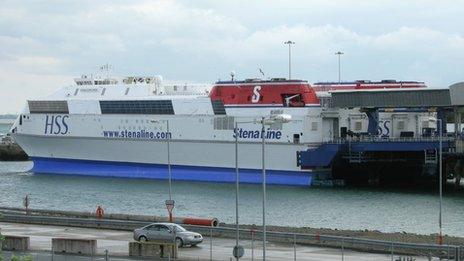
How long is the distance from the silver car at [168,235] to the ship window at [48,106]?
51.9 meters

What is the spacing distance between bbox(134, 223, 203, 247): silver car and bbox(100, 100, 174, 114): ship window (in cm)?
4528

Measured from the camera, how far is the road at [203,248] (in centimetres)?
3306

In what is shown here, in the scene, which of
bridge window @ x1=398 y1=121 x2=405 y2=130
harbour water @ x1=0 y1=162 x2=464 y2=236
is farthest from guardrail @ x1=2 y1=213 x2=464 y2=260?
bridge window @ x1=398 y1=121 x2=405 y2=130

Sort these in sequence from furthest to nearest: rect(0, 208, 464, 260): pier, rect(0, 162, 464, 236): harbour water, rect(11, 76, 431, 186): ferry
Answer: rect(11, 76, 431, 186): ferry, rect(0, 162, 464, 236): harbour water, rect(0, 208, 464, 260): pier

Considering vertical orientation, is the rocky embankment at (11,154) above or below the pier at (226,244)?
above

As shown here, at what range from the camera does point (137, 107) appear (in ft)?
271

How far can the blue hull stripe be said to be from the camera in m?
75.9

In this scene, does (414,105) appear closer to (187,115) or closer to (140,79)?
(187,115)

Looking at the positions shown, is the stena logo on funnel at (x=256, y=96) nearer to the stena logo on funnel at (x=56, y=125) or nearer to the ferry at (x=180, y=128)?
the ferry at (x=180, y=128)

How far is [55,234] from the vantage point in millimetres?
40250

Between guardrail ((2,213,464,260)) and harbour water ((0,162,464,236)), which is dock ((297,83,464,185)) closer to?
harbour water ((0,162,464,236))

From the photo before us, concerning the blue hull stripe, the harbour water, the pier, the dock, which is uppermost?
the dock

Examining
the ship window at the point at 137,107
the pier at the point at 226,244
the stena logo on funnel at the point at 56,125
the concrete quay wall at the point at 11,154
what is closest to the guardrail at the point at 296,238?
the pier at the point at 226,244

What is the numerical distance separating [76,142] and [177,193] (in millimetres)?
18864
